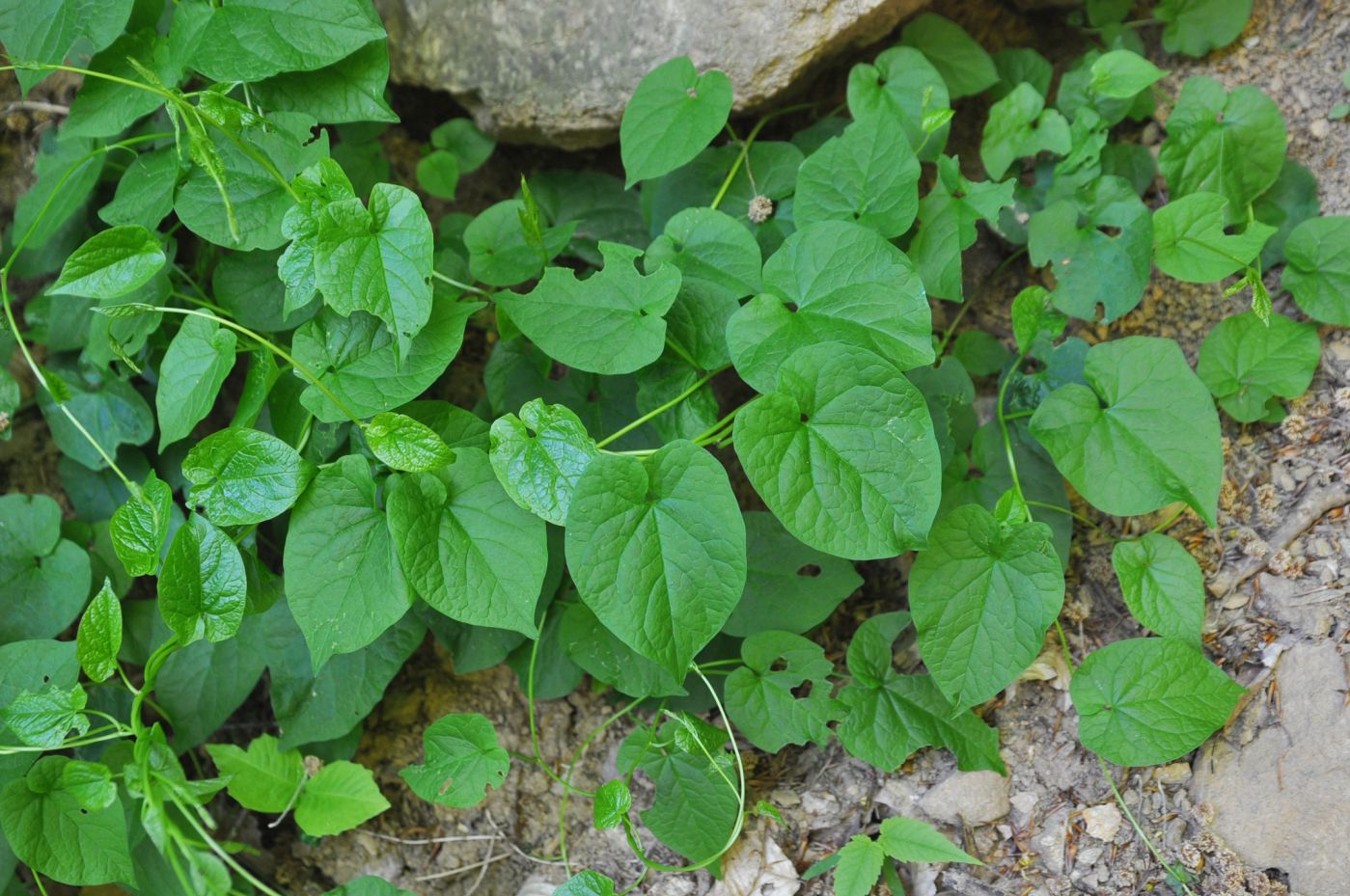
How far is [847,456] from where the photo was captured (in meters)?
1.27

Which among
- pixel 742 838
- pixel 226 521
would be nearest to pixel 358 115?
pixel 226 521

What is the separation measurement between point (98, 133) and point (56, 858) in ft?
3.93

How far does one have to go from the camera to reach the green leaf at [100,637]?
1359mm

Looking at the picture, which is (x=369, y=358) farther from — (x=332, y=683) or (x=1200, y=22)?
(x=1200, y=22)

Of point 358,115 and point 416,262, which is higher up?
point 358,115

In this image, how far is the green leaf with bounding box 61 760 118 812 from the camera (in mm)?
1343

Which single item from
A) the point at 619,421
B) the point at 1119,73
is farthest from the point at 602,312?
the point at 1119,73

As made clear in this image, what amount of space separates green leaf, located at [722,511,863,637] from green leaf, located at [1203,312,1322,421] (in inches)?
27.4

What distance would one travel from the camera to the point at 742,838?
5.07 feet

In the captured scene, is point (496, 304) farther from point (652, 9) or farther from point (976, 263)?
point (976, 263)

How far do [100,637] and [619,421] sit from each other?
871mm

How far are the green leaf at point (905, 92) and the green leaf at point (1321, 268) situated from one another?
0.63m

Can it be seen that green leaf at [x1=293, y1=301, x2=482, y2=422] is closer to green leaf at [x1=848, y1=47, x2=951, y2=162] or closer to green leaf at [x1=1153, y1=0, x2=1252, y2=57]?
green leaf at [x1=848, y1=47, x2=951, y2=162]

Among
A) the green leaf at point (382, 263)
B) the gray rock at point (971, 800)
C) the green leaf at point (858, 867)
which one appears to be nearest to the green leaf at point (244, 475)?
the green leaf at point (382, 263)
